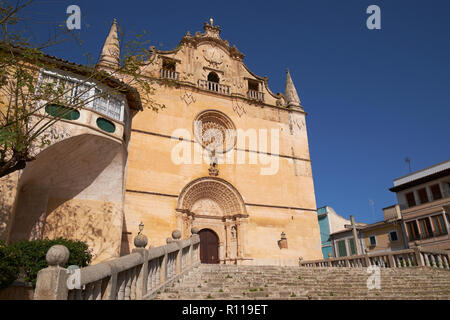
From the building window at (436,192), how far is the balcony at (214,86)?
16.9m

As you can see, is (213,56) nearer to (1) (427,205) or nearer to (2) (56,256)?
(1) (427,205)

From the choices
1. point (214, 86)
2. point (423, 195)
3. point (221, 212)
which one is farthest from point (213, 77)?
point (423, 195)

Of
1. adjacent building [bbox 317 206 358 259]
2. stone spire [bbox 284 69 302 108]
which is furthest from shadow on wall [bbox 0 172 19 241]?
adjacent building [bbox 317 206 358 259]

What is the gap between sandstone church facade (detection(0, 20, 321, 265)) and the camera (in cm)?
1239

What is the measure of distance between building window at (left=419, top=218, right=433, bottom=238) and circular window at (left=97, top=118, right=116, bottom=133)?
22.9m

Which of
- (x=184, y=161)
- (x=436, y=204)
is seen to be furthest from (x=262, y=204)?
(x=436, y=204)

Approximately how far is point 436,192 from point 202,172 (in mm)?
17872

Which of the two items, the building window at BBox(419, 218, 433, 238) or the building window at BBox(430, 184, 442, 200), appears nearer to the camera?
the building window at BBox(419, 218, 433, 238)

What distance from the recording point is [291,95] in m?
23.0

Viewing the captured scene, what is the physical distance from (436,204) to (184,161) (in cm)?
1871

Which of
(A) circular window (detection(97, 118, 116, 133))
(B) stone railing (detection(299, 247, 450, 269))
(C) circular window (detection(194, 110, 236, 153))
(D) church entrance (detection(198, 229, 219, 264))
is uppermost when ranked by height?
(C) circular window (detection(194, 110, 236, 153))

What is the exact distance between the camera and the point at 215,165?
1831 centimetres

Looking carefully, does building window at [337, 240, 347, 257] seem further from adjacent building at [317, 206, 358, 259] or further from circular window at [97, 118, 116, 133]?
circular window at [97, 118, 116, 133]
